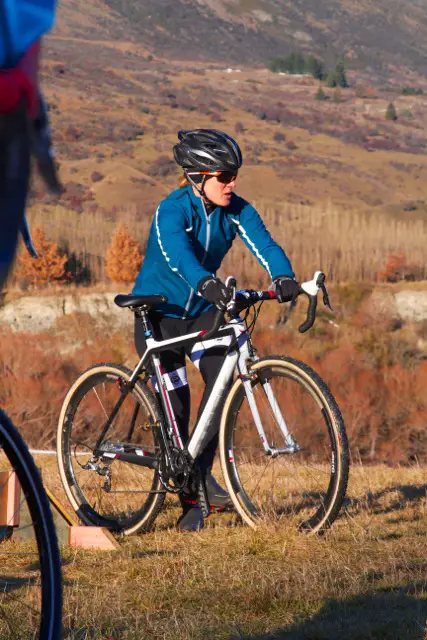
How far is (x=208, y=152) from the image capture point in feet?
19.1

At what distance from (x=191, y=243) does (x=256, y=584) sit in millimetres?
1932

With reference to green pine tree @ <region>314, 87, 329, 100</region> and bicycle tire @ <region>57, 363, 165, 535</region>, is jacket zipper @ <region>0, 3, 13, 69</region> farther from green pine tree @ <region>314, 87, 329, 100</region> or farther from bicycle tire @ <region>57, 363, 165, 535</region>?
green pine tree @ <region>314, 87, 329, 100</region>

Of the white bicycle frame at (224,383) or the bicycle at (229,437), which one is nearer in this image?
the bicycle at (229,437)

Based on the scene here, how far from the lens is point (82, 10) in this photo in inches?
7633

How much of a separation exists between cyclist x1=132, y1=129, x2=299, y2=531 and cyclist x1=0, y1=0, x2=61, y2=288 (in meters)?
4.05

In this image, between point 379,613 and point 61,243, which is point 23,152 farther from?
point 61,243

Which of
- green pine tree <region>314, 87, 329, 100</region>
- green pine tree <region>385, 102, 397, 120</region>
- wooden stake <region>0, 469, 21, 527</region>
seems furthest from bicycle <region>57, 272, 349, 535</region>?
green pine tree <region>314, 87, 329, 100</region>

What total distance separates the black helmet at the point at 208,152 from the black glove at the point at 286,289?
641 mm

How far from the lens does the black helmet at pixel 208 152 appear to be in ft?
19.0

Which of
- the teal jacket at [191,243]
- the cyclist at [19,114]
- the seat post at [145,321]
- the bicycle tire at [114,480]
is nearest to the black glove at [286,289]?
the teal jacket at [191,243]

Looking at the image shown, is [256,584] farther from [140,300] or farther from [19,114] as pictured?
[19,114]

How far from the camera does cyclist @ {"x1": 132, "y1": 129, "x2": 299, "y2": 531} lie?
575 cm

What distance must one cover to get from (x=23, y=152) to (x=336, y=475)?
4136 mm

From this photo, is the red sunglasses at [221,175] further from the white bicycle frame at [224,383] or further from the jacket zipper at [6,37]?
the jacket zipper at [6,37]
